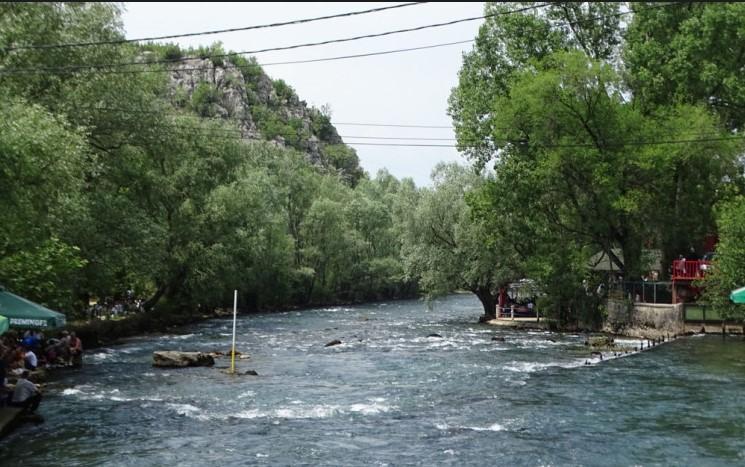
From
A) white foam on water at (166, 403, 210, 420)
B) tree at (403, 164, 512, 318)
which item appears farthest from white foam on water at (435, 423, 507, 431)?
tree at (403, 164, 512, 318)

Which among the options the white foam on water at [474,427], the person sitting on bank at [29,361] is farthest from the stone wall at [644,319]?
the person sitting on bank at [29,361]

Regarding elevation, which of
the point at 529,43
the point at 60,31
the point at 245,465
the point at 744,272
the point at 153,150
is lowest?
the point at 245,465

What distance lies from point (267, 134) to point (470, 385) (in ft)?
551

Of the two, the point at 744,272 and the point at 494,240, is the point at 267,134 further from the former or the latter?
the point at 744,272

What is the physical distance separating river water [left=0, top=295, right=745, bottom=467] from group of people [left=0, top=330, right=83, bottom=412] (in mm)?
862

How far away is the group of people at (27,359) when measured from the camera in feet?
64.9

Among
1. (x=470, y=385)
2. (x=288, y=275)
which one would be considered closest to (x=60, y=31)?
(x=470, y=385)

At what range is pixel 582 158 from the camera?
1861 inches

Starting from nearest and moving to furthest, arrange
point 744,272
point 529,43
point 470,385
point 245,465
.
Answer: point 245,465, point 470,385, point 744,272, point 529,43

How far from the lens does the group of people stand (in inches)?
779

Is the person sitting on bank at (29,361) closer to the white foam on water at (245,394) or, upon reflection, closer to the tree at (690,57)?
the white foam on water at (245,394)

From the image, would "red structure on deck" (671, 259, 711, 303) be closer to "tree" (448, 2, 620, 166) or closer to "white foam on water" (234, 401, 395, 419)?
"tree" (448, 2, 620, 166)

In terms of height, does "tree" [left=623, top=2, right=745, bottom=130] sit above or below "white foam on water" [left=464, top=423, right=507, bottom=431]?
above

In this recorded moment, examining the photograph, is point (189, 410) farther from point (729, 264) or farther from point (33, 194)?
point (729, 264)
